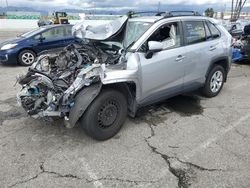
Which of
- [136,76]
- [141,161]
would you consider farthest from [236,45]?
[141,161]

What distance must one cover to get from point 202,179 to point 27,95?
274 centimetres

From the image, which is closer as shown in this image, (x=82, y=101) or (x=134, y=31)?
(x=82, y=101)

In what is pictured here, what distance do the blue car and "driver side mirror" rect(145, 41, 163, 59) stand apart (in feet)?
19.4

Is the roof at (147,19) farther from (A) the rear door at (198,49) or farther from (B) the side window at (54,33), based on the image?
(B) the side window at (54,33)

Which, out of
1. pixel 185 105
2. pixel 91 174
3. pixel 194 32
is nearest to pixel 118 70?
pixel 91 174

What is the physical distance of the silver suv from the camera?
11.7ft

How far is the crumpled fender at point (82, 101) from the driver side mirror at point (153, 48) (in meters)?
0.98

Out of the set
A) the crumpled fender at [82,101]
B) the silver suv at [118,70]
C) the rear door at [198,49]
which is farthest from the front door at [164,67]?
the crumpled fender at [82,101]

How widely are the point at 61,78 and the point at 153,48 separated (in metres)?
1.48

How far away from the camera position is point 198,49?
488 cm

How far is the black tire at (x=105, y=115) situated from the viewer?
143 inches

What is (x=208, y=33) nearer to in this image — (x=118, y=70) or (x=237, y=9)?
(x=118, y=70)

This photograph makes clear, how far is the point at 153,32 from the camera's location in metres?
4.22

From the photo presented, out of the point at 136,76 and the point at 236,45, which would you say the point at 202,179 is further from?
the point at 236,45
